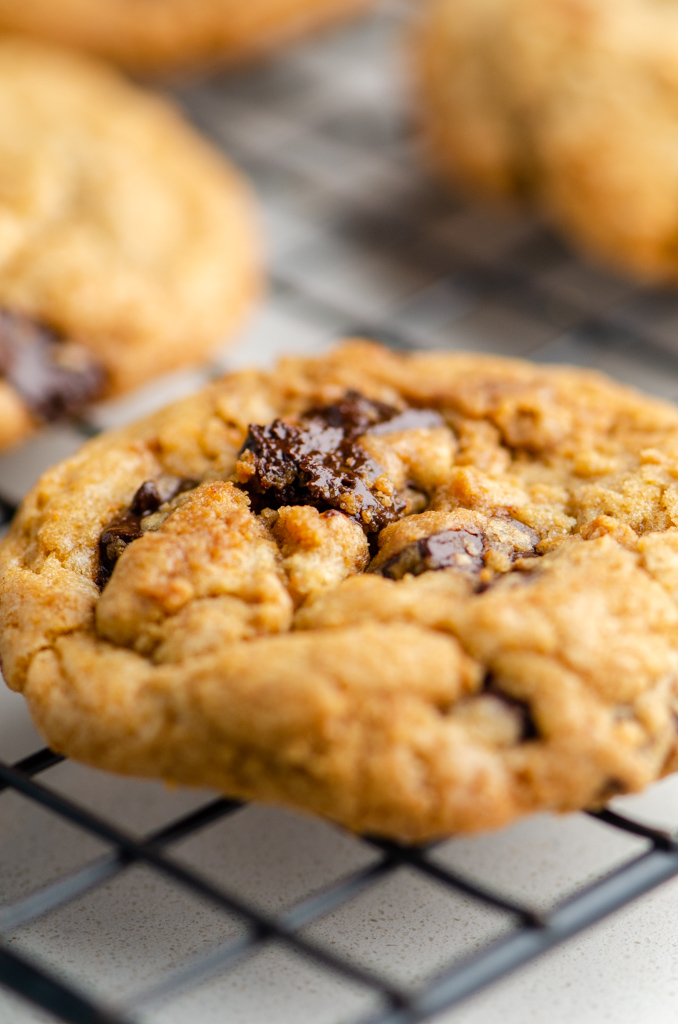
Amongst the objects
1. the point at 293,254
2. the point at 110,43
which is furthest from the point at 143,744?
the point at 110,43

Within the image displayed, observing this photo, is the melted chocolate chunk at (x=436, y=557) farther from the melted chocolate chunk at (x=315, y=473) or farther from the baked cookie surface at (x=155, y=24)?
the baked cookie surface at (x=155, y=24)

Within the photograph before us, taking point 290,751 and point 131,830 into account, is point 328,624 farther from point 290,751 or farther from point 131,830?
point 131,830

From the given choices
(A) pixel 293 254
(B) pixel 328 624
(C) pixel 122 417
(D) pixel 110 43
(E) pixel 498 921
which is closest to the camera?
(B) pixel 328 624

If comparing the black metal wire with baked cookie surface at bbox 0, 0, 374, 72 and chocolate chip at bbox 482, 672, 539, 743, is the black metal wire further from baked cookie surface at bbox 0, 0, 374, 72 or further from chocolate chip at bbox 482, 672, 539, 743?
baked cookie surface at bbox 0, 0, 374, 72

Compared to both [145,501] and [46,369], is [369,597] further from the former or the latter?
[46,369]

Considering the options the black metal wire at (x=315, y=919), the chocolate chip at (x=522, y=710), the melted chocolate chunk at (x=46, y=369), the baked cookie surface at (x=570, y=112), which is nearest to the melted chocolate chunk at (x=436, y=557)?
the chocolate chip at (x=522, y=710)

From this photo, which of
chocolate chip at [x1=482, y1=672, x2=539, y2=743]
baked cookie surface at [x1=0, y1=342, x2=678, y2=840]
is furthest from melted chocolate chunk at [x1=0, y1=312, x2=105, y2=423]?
chocolate chip at [x1=482, y1=672, x2=539, y2=743]
